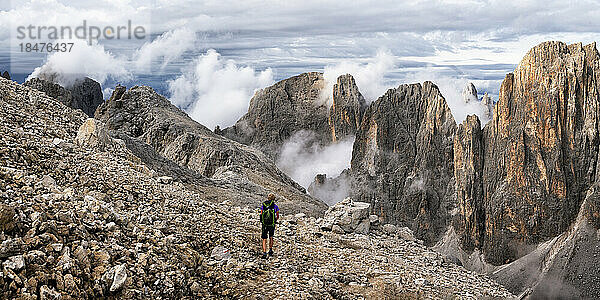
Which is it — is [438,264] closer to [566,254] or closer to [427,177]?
[566,254]

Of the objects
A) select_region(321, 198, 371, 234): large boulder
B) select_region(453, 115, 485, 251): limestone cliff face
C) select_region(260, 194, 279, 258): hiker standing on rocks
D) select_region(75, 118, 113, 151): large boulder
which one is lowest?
select_region(453, 115, 485, 251): limestone cliff face

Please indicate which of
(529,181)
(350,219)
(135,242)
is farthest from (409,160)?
(135,242)

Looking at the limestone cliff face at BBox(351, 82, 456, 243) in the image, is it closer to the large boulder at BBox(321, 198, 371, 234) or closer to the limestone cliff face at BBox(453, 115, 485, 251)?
the limestone cliff face at BBox(453, 115, 485, 251)

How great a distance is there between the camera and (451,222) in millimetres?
150000

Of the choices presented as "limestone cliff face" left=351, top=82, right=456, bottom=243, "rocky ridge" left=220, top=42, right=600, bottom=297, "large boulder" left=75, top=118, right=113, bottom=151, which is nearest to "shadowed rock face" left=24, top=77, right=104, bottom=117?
"limestone cliff face" left=351, top=82, right=456, bottom=243

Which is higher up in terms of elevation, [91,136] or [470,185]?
[91,136]

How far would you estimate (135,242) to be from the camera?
14.4 m

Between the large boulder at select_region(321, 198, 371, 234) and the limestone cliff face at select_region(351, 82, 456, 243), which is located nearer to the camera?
the large boulder at select_region(321, 198, 371, 234)

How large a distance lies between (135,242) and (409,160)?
167 m

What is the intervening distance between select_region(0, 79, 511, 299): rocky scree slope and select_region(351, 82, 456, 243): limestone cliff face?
13452 centimetres

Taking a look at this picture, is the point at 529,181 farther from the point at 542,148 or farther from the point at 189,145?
the point at 189,145

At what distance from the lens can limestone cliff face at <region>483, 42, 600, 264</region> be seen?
122 meters

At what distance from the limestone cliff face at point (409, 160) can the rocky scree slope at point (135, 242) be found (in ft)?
441

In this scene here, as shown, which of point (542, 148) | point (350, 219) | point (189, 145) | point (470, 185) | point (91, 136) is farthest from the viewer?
point (470, 185)
